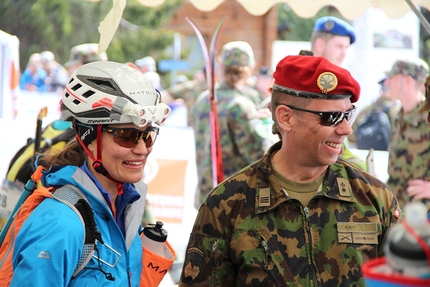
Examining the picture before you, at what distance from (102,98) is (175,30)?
2859 cm

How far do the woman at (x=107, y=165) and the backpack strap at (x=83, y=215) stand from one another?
2cm

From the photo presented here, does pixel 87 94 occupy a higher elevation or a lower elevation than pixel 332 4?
lower

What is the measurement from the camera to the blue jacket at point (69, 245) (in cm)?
251

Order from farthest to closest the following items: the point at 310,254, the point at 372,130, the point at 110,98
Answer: the point at 372,130 < the point at 110,98 < the point at 310,254

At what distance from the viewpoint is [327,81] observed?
2898 mm

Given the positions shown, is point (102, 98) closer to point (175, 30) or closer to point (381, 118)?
point (381, 118)

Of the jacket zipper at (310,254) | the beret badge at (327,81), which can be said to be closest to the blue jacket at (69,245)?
the jacket zipper at (310,254)

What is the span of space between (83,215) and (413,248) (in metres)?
1.68

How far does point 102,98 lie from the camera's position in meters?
2.93

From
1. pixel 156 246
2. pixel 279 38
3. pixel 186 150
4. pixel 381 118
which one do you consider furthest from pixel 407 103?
pixel 279 38

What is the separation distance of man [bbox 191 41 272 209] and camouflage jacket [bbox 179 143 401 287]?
387 cm

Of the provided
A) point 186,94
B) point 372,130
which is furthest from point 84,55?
point 372,130

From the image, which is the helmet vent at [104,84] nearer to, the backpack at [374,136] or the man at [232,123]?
the man at [232,123]

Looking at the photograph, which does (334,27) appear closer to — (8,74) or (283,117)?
(8,74)
